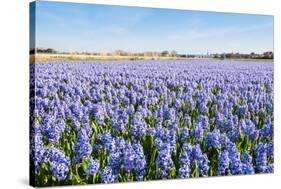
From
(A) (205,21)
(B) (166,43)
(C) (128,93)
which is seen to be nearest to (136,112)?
(C) (128,93)

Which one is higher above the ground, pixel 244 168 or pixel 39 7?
pixel 39 7

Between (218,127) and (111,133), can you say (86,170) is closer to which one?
(111,133)

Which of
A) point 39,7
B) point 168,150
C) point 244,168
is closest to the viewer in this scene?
point 39,7

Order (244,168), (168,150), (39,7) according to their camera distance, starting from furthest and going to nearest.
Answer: (244,168), (168,150), (39,7)

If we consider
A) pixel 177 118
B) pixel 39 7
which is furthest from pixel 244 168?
pixel 39 7

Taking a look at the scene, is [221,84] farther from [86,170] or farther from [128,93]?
[86,170]

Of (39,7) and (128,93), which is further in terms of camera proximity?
(128,93)

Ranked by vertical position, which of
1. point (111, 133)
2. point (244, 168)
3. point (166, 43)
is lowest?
point (244, 168)
